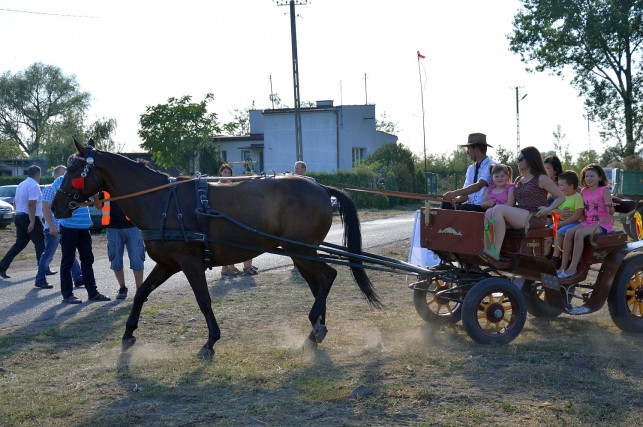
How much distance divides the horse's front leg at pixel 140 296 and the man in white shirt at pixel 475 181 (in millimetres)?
3047

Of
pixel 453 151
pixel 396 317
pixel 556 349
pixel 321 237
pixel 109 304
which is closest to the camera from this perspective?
pixel 556 349

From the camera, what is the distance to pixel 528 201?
645 centimetres

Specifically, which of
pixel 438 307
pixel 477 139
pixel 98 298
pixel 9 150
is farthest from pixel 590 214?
pixel 9 150

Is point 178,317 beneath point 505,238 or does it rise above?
beneath

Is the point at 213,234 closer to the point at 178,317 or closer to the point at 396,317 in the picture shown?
the point at 178,317

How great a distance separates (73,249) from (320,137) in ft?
121

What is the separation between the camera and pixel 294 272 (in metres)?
11.4

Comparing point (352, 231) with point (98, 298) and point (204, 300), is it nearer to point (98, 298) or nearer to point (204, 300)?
point (204, 300)

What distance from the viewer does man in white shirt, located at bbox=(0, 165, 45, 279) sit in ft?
37.2

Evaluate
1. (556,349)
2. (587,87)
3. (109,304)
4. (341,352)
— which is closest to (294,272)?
(109,304)

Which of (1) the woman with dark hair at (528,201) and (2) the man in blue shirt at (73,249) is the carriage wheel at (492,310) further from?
(2) the man in blue shirt at (73,249)

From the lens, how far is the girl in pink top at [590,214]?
687 cm

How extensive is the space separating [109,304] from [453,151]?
172 feet

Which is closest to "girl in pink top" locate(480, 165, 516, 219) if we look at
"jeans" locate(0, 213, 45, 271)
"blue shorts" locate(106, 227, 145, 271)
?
"blue shorts" locate(106, 227, 145, 271)
